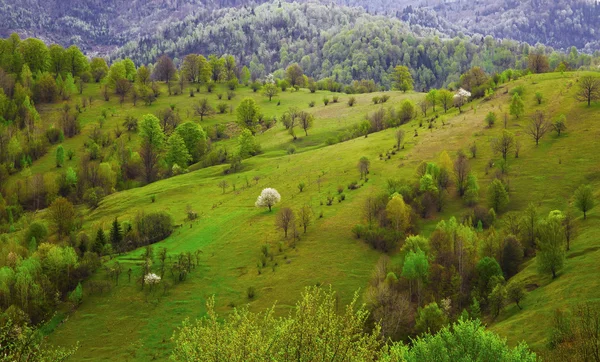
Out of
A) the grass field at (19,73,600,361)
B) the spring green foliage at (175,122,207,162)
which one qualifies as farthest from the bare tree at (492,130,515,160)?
the spring green foliage at (175,122,207,162)

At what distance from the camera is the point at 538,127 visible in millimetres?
97312

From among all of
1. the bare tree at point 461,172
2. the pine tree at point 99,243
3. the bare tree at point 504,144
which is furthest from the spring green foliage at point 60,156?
the bare tree at point 504,144

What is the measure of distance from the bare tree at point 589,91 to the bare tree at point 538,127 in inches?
540

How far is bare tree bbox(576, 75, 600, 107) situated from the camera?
355ft

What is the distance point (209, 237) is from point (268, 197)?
1348 cm

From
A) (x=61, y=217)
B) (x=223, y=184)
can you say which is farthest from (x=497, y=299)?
(x=61, y=217)

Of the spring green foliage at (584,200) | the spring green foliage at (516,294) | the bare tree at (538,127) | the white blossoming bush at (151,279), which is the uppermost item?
the bare tree at (538,127)

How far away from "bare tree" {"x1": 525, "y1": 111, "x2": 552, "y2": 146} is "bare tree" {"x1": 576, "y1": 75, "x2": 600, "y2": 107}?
13.7 meters

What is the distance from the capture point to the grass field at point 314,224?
5666cm

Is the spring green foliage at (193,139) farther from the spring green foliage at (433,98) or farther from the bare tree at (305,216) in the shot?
the spring green foliage at (433,98)

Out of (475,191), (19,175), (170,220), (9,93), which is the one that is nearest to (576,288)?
(475,191)

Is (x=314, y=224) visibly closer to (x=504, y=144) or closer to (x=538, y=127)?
(x=504, y=144)

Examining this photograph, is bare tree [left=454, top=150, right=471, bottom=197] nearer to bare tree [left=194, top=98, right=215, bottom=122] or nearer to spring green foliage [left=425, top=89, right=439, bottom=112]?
spring green foliage [left=425, top=89, right=439, bottom=112]

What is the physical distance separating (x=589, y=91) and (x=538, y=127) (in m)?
21.8
